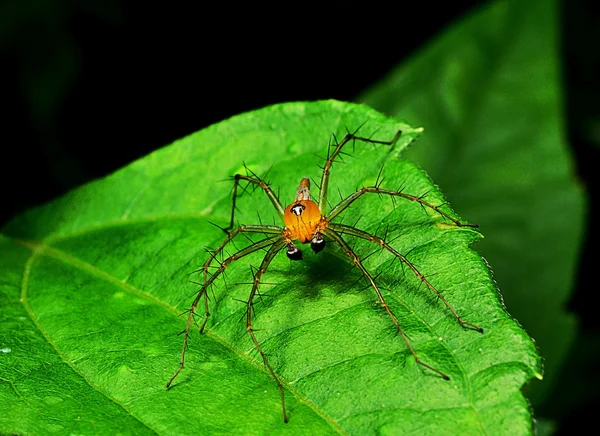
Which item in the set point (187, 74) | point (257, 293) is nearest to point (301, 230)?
point (257, 293)

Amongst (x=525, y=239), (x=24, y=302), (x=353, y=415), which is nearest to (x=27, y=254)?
(x=24, y=302)

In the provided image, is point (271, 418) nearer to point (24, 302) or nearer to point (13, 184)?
point (24, 302)

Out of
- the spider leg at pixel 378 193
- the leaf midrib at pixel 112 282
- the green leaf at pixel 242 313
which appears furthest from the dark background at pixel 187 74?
the spider leg at pixel 378 193

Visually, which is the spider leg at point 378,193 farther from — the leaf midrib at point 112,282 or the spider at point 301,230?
the leaf midrib at point 112,282

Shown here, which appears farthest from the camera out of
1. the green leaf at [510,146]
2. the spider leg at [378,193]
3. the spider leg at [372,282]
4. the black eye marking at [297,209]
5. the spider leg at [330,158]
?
the green leaf at [510,146]

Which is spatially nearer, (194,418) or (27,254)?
(194,418)

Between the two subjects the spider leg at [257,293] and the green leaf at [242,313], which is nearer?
the green leaf at [242,313]
